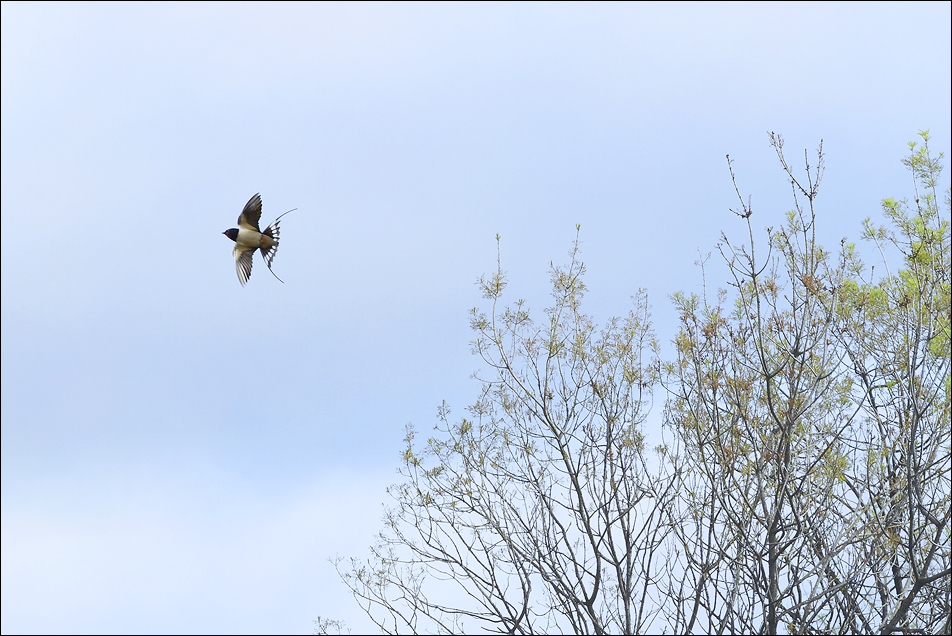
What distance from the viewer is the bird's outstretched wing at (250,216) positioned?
9.27 m

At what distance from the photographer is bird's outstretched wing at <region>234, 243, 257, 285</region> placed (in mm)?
Result: 9297

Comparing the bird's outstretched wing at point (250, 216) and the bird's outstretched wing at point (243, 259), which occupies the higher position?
the bird's outstretched wing at point (250, 216)

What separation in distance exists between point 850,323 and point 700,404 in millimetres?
2532

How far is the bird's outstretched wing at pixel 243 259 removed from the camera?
9.30m

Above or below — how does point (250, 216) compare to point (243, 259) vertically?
above

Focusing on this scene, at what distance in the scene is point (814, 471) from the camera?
7676mm

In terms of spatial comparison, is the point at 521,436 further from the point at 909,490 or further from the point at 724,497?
the point at 909,490

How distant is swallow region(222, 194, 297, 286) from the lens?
9.26 m

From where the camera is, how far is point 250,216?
9.30 metres

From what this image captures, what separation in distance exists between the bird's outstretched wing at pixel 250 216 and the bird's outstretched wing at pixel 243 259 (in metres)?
0.24

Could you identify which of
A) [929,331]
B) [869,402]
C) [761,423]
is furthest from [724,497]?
[869,402]

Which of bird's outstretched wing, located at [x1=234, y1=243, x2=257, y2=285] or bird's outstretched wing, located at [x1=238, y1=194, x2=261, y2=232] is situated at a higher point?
bird's outstretched wing, located at [x1=238, y1=194, x2=261, y2=232]

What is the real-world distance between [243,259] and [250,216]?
1.45ft

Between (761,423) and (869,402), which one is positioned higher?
(869,402)
